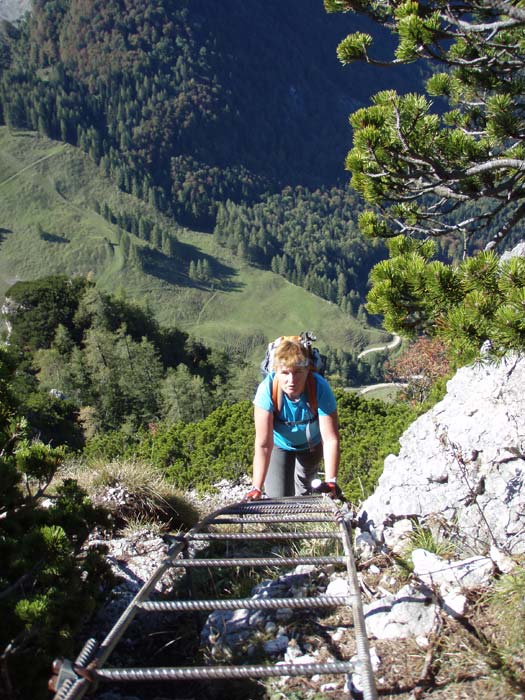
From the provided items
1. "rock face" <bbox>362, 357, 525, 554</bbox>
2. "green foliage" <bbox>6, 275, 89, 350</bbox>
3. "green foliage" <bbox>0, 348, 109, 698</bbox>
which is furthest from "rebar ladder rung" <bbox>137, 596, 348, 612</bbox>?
"green foliage" <bbox>6, 275, 89, 350</bbox>

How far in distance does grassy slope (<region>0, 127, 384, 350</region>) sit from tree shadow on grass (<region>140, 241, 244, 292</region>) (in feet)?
1.36

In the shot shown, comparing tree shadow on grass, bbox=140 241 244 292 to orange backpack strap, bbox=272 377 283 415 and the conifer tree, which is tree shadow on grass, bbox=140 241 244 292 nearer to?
the conifer tree

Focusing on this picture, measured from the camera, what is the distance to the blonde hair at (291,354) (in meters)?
4.79

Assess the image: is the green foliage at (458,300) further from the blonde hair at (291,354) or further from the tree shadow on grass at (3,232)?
the tree shadow on grass at (3,232)

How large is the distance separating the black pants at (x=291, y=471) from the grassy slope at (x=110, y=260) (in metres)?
128

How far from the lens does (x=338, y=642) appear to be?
3.84m

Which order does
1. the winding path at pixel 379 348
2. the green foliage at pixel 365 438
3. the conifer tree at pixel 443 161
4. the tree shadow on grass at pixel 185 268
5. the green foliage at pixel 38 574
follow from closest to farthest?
the green foliage at pixel 38 574 < the conifer tree at pixel 443 161 < the green foliage at pixel 365 438 < the winding path at pixel 379 348 < the tree shadow on grass at pixel 185 268

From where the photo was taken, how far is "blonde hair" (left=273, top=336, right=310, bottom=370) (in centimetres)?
479

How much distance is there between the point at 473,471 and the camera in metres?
4.49

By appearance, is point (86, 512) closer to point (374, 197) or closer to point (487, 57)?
point (374, 197)

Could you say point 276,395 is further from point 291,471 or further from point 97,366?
point 97,366

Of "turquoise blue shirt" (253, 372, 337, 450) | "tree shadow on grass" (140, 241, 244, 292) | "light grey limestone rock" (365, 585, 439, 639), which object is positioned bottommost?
"tree shadow on grass" (140, 241, 244, 292)

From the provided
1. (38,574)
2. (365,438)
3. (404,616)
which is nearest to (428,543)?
(404,616)

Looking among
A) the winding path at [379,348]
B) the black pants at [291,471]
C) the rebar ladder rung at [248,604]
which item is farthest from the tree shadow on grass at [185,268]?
the rebar ladder rung at [248,604]
